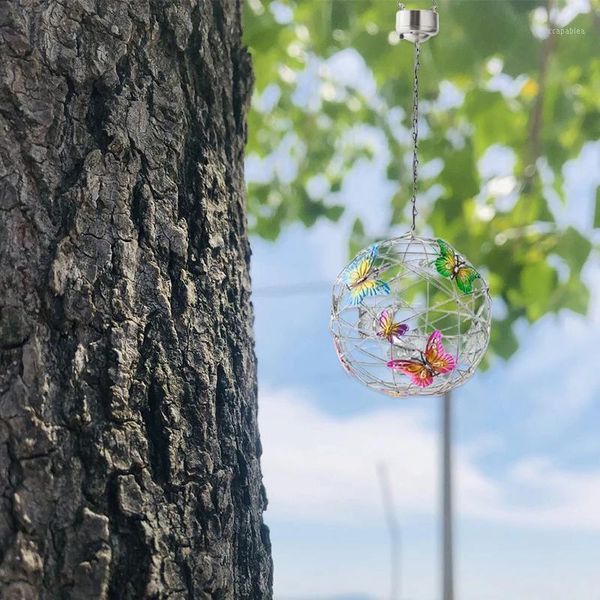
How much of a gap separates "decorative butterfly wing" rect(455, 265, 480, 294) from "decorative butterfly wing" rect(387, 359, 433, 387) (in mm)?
96

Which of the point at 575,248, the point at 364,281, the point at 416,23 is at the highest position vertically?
the point at 575,248

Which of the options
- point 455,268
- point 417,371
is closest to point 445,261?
point 455,268

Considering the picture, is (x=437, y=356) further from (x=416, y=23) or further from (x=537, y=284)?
(x=537, y=284)

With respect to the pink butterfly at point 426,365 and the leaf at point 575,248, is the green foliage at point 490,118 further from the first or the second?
the pink butterfly at point 426,365

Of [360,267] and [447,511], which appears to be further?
[447,511]

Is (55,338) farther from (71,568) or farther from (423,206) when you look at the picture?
(423,206)

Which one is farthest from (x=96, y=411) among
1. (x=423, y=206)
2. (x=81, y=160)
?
(x=423, y=206)

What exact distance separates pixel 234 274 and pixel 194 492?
23cm

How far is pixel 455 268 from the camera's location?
1002 mm

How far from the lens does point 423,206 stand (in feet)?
8.52

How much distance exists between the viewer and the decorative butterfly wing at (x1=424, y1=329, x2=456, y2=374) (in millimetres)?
979

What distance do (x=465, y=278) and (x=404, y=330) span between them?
88 millimetres

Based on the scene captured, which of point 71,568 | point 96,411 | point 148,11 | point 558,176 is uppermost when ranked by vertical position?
point 558,176

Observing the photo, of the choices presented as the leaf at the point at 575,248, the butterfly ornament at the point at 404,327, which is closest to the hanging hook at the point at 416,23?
the butterfly ornament at the point at 404,327
